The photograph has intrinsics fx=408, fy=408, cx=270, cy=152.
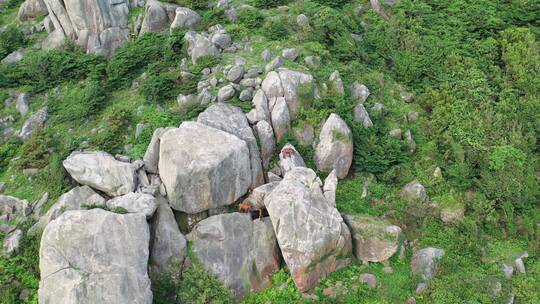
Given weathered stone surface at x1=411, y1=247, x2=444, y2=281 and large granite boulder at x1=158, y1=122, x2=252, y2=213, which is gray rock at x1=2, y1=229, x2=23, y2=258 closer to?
large granite boulder at x1=158, y1=122, x2=252, y2=213

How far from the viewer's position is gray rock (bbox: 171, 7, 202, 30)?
19.6 meters

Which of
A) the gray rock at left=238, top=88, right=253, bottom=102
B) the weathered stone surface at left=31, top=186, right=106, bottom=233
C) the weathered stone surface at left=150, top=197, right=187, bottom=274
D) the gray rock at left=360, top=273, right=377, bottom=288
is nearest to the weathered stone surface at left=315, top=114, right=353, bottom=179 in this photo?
the gray rock at left=238, top=88, right=253, bottom=102

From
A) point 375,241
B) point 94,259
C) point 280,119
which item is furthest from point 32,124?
point 375,241

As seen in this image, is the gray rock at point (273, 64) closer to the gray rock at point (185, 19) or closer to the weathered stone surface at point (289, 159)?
the weathered stone surface at point (289, 159)

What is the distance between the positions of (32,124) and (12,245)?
20.1ft

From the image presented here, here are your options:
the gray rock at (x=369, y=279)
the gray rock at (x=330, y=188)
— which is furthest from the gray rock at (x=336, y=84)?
the gray rock at (x=369, y=279)

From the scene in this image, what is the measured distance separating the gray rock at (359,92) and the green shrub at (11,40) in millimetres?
16728

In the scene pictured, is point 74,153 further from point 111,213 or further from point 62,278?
point 62,278

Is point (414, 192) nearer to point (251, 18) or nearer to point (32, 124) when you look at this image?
point (251, 18)

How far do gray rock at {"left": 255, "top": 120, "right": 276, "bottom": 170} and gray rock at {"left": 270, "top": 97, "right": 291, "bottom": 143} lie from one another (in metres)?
0.40

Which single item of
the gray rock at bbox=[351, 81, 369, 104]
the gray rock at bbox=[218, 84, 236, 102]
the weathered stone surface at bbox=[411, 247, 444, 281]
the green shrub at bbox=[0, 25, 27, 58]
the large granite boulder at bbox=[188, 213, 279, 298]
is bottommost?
the weathered stone surface at bbox=[411, 247, 444, 281]

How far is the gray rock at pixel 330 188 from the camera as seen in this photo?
45.3 ft

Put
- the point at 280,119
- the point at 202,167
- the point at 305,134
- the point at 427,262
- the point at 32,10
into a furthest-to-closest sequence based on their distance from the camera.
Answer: the point at 32,10, the point at 305,134, the point at 280,119, the point at 427,262, the point at 202,167

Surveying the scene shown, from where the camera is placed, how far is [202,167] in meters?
13.0
